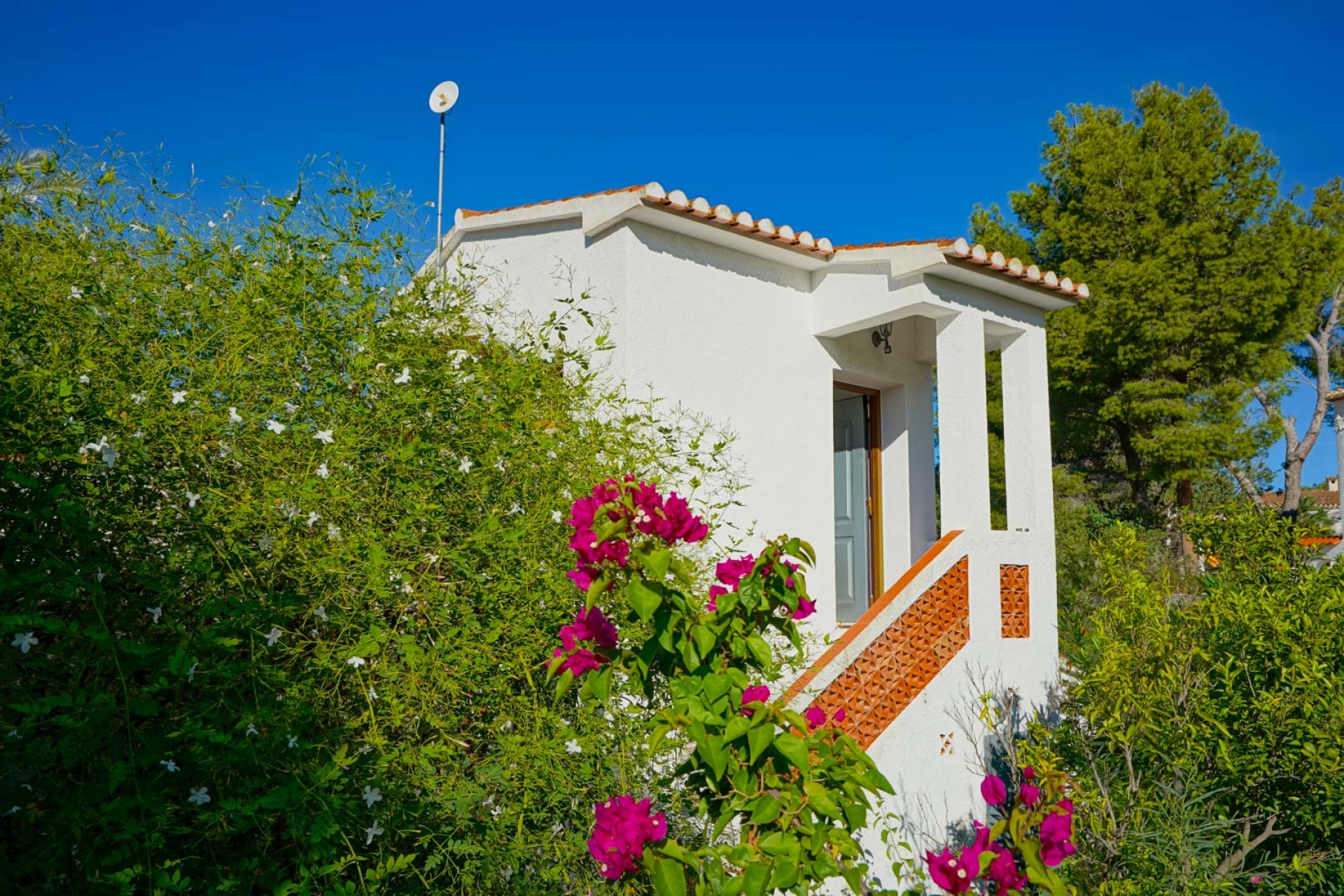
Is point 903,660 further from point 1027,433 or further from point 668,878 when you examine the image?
point 668,878

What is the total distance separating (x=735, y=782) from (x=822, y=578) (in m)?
5.60

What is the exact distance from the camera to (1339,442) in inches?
680

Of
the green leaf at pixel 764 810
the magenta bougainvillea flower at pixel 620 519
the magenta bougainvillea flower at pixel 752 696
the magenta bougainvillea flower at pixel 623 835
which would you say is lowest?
the magenta bougainvillea flower at pixel 623 835

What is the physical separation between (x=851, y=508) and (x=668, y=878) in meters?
7.68

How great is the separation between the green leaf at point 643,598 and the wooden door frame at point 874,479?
7.31 metres

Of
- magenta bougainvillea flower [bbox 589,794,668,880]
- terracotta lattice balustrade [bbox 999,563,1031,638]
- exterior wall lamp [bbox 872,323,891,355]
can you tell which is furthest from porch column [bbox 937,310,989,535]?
magenta bougainvillea flower [bbox 589,794,668,880]

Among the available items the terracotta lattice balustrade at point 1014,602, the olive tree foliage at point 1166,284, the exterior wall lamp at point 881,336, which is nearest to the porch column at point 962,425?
the terracotta lattice balustrade at point 1014,602

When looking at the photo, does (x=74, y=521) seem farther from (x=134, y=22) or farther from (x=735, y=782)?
(x=134, y=22)

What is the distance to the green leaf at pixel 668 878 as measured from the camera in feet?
6.53

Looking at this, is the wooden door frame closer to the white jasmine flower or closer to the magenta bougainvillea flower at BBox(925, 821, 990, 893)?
the magenta bougainvillea flower at BBox(925, 821, 990, 893)

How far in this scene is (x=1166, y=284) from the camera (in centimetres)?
1697

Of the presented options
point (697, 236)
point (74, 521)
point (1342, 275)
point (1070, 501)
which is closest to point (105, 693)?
point (74, 521)

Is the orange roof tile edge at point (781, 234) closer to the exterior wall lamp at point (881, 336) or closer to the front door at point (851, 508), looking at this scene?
the exterior wall lamp at point (881, 336)

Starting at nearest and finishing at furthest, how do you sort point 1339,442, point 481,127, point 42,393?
1. point 42,393
2. point 481,127
3. point 1339,442
